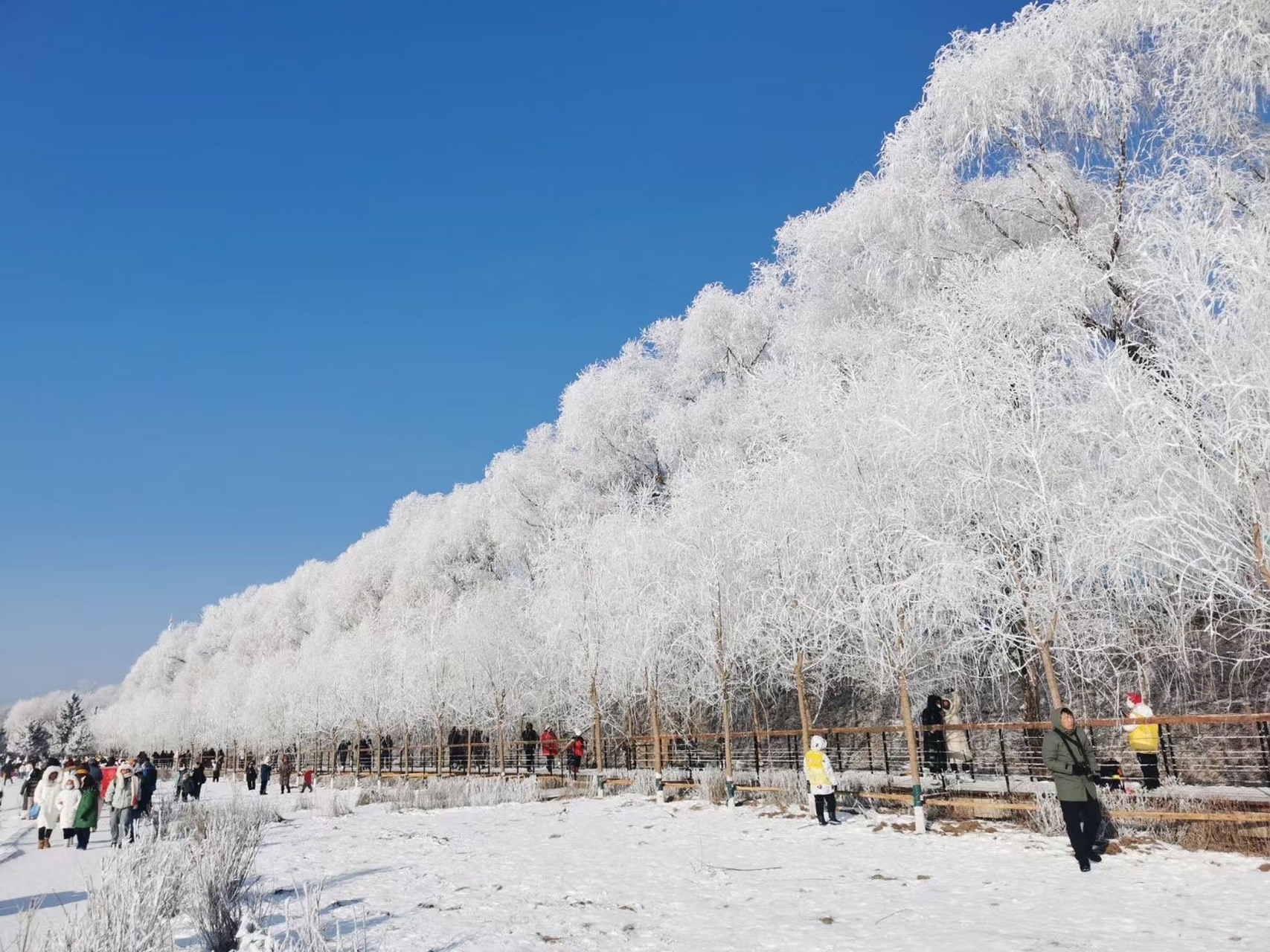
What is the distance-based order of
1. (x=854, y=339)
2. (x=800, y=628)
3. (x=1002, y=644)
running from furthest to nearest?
(x=854, y=339) < (x=800, y=628) < (x=1002, y=644)

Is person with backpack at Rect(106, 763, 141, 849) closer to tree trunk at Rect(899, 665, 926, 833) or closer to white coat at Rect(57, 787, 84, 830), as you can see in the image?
white coat at Rect(57, 787, 84, 830)

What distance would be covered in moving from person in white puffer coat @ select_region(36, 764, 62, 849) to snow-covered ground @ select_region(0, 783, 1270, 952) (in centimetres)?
205

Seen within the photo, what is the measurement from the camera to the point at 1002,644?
39.2 ft

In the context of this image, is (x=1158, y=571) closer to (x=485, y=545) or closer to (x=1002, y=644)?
(x=1002, y=644)

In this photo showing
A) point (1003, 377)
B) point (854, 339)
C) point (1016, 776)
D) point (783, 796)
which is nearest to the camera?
point (1003, 377)

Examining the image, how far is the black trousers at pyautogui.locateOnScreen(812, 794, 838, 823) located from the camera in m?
12.0

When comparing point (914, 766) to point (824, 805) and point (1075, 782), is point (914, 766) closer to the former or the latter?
point (824, 805)

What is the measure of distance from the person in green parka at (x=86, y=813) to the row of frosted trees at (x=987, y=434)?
11131 mm

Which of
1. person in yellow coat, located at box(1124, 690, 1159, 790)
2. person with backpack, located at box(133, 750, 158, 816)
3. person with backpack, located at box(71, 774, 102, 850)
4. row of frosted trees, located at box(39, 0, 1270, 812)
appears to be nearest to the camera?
row of frosted trees, located at box(39, 0, 1270, 812)

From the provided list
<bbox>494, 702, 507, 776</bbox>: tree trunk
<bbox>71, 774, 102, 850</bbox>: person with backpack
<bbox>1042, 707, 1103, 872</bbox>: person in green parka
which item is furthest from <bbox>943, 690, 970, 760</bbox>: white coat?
<bbox>71, 774, 102, 850</bbox>: person with backpack

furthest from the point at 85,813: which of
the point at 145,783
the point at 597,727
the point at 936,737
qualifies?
the point at 936,737

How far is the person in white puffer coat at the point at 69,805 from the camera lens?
14898 millimetres

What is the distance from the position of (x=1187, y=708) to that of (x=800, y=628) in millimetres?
7300

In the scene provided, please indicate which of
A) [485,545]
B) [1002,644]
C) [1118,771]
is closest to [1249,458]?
[1002,644]
